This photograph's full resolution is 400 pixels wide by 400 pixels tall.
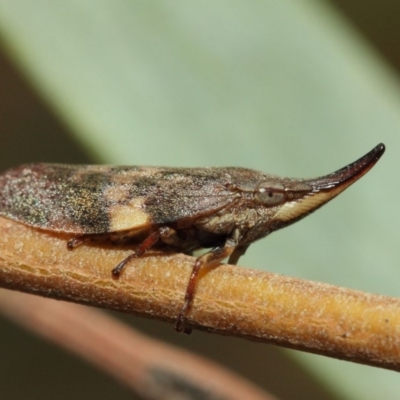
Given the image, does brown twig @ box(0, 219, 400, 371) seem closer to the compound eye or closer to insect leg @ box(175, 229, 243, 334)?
insect leg @ box(175, 229, 243, 334)

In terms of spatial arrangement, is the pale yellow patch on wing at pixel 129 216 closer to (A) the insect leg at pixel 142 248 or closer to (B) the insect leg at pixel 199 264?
(A) the insect leg at pixel 142 248

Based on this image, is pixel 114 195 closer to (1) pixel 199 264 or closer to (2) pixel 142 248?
(2) pixel 142 248

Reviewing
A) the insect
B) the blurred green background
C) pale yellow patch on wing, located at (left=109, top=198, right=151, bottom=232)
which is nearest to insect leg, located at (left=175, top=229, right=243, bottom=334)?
the insect

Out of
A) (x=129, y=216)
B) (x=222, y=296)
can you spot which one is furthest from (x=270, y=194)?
(x=222, y=296)

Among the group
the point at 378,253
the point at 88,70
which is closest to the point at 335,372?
the point at 378,253

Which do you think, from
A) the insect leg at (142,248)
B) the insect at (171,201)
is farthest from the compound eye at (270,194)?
the insect leg at (142,248)

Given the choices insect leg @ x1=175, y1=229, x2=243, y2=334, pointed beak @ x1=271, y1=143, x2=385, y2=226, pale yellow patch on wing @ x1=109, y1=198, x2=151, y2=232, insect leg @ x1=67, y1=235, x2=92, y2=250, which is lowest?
insect leg @ x1=67, y1=235, x2=92, y2=250

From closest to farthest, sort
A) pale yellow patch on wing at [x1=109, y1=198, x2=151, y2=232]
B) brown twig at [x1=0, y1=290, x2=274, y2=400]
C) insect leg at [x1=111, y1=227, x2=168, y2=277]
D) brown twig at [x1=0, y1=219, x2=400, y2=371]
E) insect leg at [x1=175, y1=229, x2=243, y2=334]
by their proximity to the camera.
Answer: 1. brown twig at [x1=0, y1=219, x2=400, y2=371]
2. insect leg at [x1=175, y1=229, x2=243, y2=334]
3. insect leg at [x1=111, y1=227, x2=168, y2=277]
4. pale yellow patch on wing at [x1=109, y1=198, x2=151, y2=232]
5. brown twig at [x1=0, y1=290, x2=274, y2=400]

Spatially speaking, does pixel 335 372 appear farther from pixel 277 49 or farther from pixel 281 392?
pixel 281 392
